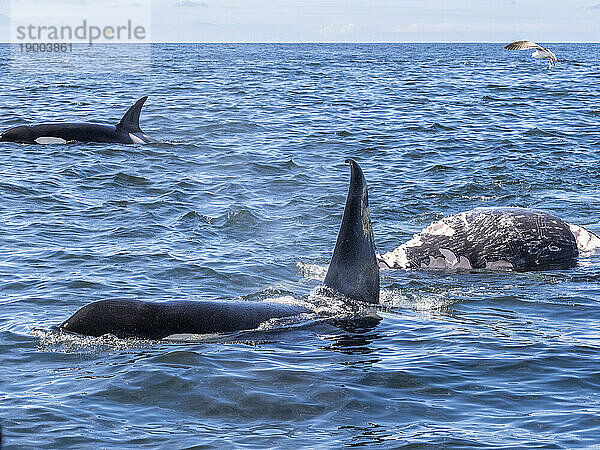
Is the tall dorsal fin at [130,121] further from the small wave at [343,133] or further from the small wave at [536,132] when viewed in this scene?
the small wave at [536,132]

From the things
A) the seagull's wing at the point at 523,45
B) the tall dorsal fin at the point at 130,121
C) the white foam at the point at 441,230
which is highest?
the seagull's wing at the point at 523,45

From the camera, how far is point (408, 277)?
12.2m

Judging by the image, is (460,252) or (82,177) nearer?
(460,252)

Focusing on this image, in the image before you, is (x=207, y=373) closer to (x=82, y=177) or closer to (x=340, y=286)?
(x=340, y=286)

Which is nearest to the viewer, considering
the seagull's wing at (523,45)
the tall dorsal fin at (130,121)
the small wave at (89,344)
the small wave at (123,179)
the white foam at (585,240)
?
the small wave at (89,344)

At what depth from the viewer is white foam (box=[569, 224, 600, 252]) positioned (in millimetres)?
12992

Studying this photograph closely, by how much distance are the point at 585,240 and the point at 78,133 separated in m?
14.7

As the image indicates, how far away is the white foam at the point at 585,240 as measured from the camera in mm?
12992

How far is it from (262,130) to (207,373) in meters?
20.6

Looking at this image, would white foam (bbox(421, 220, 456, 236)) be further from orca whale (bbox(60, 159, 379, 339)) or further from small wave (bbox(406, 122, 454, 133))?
small wave (bbox(406, 122, 454, 133))

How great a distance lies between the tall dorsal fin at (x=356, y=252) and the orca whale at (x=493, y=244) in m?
2.86

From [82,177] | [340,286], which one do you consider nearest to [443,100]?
[82,177]

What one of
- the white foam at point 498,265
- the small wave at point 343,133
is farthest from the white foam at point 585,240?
the small wave at point 343,133

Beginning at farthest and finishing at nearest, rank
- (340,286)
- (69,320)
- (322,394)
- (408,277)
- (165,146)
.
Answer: (165,146) < (408,277) < (340,286) < (69,320) < (322,394)
